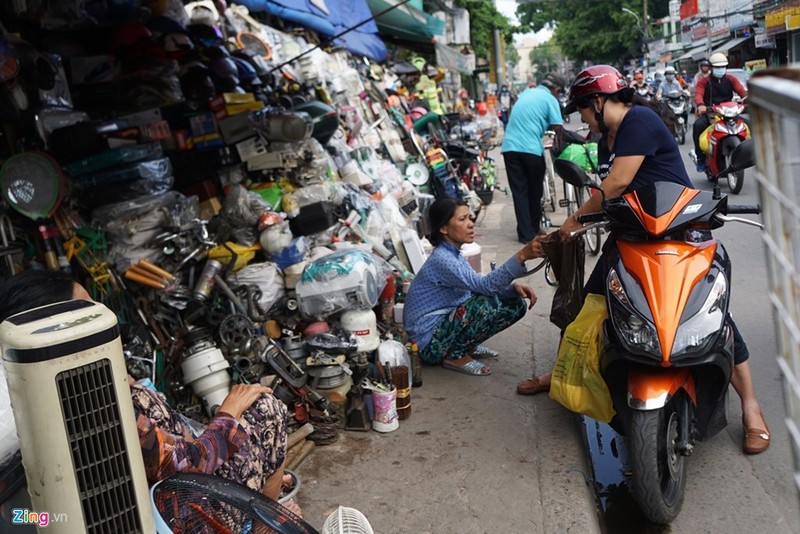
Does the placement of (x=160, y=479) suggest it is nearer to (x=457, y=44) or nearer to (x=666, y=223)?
(x=666, y=223)

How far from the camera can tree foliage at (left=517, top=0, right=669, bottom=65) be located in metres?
55.9

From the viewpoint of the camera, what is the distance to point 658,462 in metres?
2.92

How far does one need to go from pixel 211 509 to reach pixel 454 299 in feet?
8.69

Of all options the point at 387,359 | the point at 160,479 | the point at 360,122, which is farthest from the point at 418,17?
the point at 160,479

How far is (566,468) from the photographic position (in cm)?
338

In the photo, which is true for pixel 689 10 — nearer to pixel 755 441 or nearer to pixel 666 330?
pixel 755 441

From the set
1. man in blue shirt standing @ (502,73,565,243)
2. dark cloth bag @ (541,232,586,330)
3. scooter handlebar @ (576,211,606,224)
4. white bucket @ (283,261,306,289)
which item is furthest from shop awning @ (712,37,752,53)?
scooter handlebar @ (576,211,606,224)

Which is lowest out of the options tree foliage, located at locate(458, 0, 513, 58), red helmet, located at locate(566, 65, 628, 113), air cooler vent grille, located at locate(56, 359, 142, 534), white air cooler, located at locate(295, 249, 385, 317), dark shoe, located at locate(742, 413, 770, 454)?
dark shoe, located at locate(742, 413, 770, 454)

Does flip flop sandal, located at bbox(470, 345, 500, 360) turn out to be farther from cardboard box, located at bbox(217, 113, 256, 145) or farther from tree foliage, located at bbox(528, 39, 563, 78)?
tree foliage, located at bbox(528, 39, 563, 78)

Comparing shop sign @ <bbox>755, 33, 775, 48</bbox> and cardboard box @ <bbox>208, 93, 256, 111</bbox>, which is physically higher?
shop sign @ <bbox>755, 33, 775, 48</bbox>

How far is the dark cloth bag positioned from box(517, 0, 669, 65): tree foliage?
56.2m

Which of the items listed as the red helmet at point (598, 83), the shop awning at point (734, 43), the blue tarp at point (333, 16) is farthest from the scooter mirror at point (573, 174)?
the shop awning at point (734, 43)

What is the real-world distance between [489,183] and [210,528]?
31.9 ft

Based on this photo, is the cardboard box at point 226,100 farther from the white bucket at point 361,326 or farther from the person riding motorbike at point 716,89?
the person riding motorbike at point 716,89
